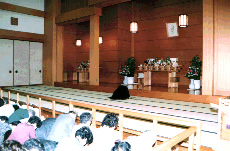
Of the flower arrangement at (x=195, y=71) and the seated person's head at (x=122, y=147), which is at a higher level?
the flower arrangement at (x=195, y=71)

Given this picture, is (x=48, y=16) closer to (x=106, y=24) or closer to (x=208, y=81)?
(x=106, y=24)

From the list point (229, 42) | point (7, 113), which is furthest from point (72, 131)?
point (229, 42)

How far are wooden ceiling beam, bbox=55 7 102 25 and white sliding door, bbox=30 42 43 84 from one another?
1.57m

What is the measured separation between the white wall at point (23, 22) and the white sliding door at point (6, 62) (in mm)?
638

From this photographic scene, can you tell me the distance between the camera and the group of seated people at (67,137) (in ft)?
5.20

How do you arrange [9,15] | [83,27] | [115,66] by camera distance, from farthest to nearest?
[83,27] < [115,66] < [9,15]

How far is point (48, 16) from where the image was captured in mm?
9844

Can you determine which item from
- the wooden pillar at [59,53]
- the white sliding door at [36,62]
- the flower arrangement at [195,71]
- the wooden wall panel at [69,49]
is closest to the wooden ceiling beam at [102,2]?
the wooden pillar at [59,53]

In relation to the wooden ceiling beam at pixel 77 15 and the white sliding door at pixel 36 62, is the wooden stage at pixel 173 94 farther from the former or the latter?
the white sliding door at pixel 36 62

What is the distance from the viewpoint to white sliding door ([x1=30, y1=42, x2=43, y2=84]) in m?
9.81

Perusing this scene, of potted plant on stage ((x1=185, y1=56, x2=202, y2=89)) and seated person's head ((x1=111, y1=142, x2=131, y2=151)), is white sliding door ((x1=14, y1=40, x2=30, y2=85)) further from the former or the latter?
seated person's head ((x1=111, y1=142, x2=131, y2=151))

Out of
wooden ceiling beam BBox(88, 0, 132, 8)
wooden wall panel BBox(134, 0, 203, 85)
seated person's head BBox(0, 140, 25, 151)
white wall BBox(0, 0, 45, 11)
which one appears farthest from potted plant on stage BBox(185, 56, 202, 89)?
white wall BBox(0, 0, 45, 11)

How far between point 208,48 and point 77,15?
16.8 feet

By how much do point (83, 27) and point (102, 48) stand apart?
1.82 meters
